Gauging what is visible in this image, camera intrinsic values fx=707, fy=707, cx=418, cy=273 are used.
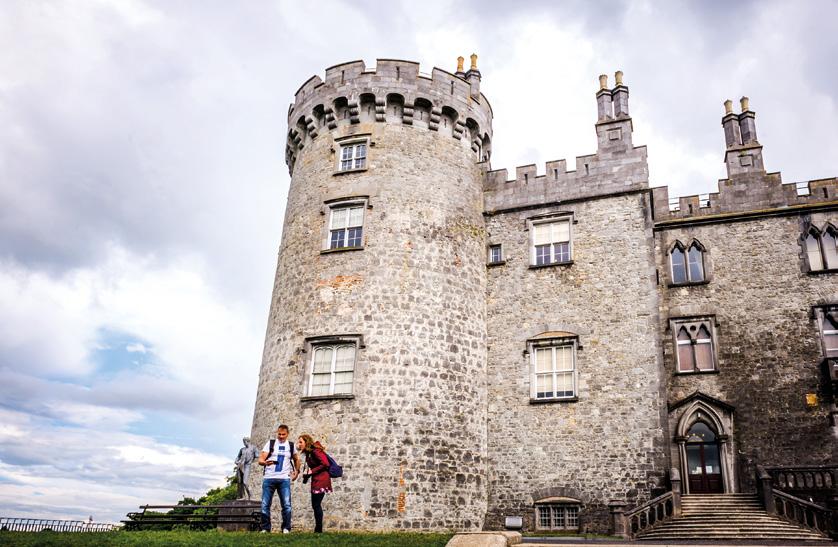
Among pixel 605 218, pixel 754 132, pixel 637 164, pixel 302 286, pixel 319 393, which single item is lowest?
pixel 319 393

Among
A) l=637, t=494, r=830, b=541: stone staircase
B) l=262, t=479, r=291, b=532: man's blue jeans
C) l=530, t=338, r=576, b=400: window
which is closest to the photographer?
l=262, t=479, r=291, b=532: man's blue jeans

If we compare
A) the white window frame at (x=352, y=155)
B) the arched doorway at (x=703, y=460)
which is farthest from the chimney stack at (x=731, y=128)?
the white window frame at (x=352, y=155)

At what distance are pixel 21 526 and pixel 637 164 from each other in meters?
19.5

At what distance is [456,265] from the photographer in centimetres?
2209

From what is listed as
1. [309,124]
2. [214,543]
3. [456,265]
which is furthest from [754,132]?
[214,543]

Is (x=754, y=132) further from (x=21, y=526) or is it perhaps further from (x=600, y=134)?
(x=21, y=526)

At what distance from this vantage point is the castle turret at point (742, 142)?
22516 millimetres

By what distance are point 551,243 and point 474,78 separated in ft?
24.2

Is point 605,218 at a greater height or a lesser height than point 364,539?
greater

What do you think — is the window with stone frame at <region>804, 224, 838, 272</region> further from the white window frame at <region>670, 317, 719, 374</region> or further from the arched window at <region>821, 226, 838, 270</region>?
the white window frame at <region>670, 317, 719, 374</region>

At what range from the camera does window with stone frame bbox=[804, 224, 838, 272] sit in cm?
2070

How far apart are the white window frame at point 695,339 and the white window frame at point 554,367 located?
3052 millimetres

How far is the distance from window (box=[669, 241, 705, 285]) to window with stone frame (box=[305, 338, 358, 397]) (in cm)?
1021

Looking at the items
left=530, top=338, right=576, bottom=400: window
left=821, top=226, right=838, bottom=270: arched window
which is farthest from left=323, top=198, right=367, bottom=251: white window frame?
left=821, top=226, right=838, bottom=270: arched window
